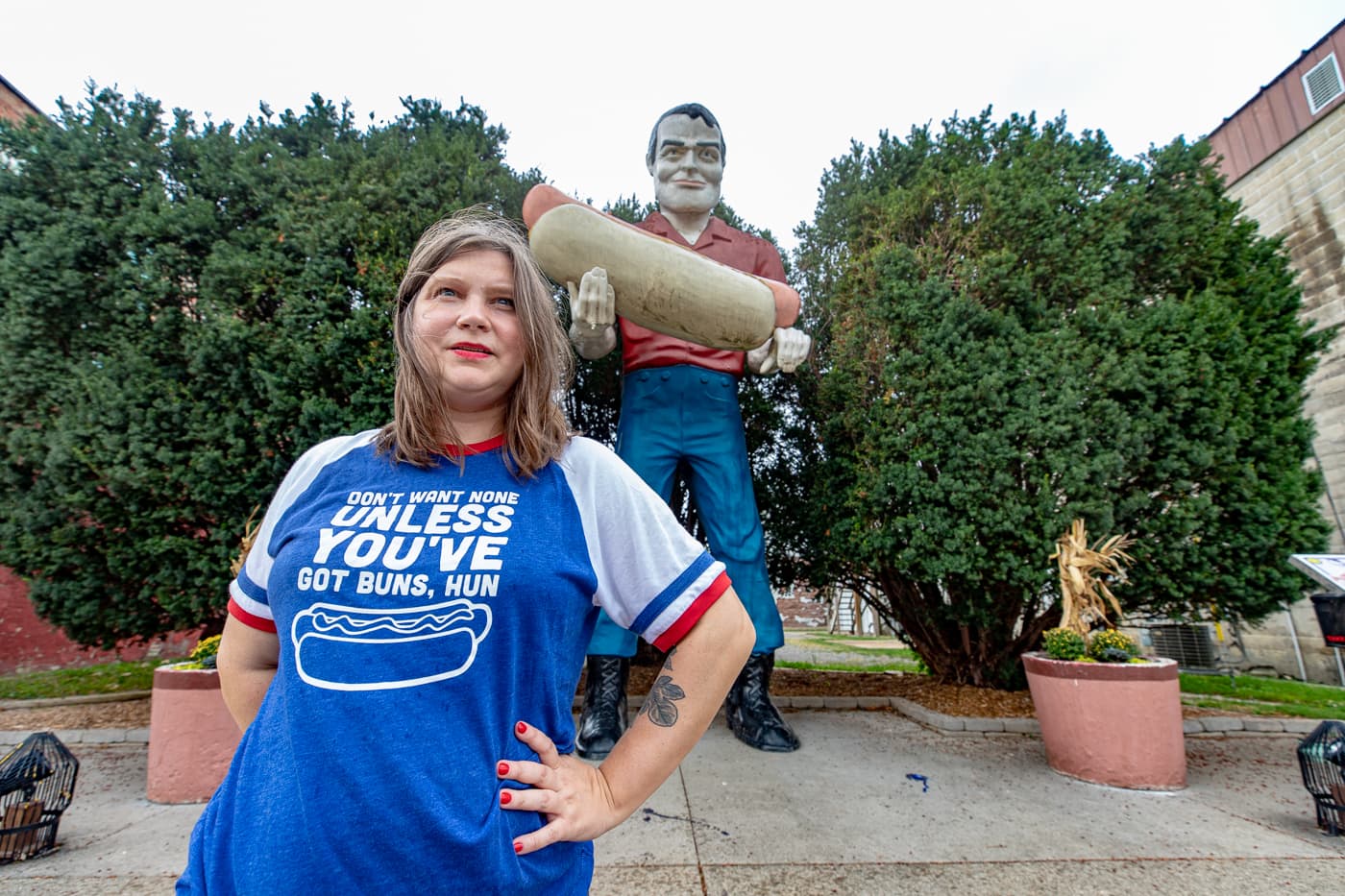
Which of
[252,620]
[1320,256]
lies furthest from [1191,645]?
[252,620]

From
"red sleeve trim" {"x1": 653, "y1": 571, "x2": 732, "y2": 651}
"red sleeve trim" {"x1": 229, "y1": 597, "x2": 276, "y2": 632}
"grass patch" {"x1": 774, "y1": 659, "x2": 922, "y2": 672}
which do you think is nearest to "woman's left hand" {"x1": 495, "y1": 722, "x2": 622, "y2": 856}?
"red sleeve trim" {"x1": 653, "y1": 571, "x2": 732, "y2": 651}

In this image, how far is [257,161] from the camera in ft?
15.3

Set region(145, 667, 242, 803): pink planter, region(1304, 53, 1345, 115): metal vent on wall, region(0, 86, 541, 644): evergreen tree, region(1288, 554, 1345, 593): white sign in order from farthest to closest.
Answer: region(1304, 53, 1345, 115): metal vent on wall, region(0, 86, 541, 644): evergreen tree, region(1288, 554, 1345, 593): white sign, region(145, 667, 242, 803): pink planter

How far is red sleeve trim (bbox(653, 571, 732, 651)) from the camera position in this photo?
42.5 inches

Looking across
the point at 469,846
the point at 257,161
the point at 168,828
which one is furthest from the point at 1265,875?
the point at 257,161

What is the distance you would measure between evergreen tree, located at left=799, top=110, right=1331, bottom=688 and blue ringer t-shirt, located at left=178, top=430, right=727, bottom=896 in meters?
3.52

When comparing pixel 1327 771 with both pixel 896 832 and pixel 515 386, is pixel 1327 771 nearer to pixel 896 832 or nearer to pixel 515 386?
pixel 896 832

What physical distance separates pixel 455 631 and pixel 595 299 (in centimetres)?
228

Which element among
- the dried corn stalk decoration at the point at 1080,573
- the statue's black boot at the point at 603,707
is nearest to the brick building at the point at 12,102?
the statue's black boot at the point at 603,707

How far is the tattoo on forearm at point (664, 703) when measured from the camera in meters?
1.06

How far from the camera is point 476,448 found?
119cm

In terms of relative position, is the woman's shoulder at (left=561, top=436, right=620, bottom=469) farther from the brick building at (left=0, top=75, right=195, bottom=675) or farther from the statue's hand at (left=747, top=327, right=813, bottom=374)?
the brick building at (left=0, top=75, right=195, bottom=675)

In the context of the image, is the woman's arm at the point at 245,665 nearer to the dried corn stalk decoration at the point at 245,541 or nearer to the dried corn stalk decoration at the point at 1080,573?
the dried corn stalk decoration at the point at 245,541

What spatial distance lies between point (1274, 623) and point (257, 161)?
48.1 ft
